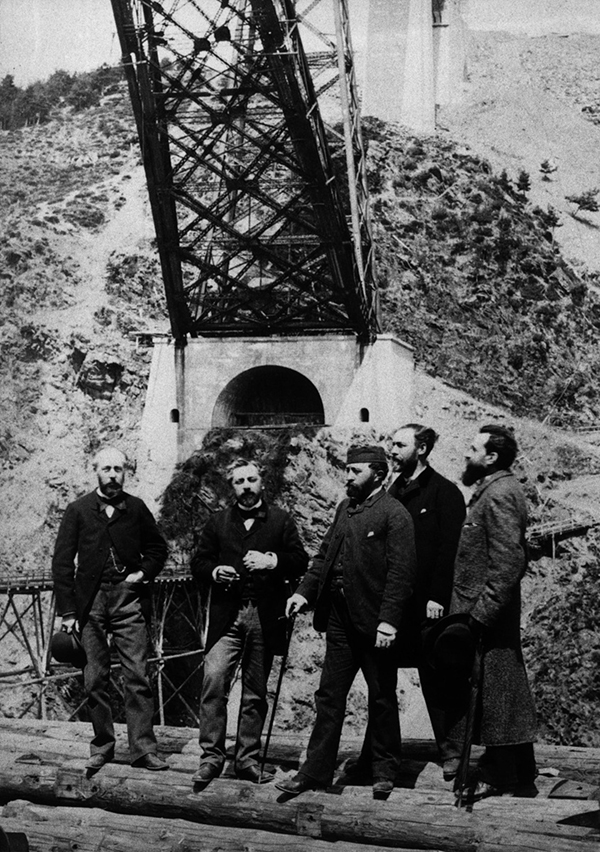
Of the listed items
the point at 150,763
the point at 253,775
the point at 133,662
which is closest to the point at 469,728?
the point at 253,775

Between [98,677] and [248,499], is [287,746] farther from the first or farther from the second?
[248,499]

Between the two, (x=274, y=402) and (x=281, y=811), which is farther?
(x=274, y=402)

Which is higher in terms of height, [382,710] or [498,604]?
[498,604]

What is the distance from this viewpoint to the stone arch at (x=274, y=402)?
26.0 meters

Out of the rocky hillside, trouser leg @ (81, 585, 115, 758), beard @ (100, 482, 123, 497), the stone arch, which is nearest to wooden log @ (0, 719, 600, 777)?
trouser leg @ (81, 585, 115, 758)

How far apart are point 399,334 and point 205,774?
1160 inches

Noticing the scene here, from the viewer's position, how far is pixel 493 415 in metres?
28.2

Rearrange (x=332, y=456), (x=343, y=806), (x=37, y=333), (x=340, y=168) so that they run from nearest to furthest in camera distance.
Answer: (x=343, y=806) < (x=332, y=456) < (x=37, y=333) < (x=340, y=168)

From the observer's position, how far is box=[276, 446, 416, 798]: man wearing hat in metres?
6.55

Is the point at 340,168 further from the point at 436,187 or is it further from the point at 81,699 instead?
the point at 81,699

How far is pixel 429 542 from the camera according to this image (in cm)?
720

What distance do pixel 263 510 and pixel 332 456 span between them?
1722cm

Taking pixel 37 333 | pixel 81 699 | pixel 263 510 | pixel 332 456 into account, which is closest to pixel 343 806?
pixel 263 510

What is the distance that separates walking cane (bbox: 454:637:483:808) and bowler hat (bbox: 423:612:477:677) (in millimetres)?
54
